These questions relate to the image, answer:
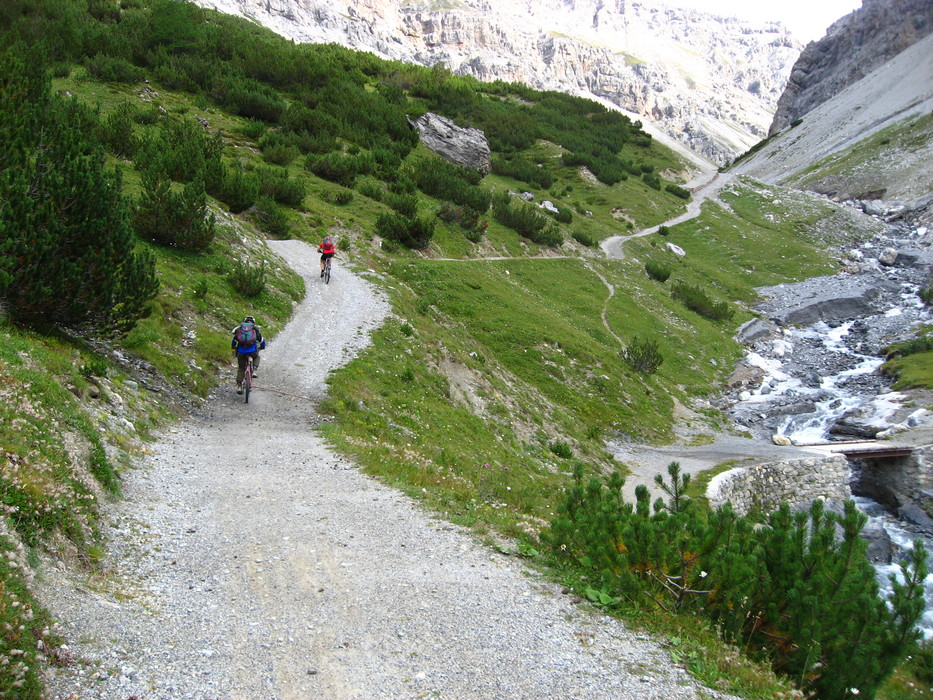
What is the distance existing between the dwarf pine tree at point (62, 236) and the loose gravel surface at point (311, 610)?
4029 mm

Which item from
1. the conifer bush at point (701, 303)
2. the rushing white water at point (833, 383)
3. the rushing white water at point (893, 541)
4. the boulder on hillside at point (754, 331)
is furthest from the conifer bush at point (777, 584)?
the conifer bush at point (701, 303)

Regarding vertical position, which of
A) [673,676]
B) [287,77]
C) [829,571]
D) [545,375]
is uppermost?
[287,77]

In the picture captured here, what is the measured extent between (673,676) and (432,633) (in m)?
2.42

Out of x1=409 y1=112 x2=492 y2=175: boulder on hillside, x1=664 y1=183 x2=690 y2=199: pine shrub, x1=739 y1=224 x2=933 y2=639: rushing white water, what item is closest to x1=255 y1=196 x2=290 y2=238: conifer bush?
x1=739 y1=224 x2=933 y2=639: rushing white water

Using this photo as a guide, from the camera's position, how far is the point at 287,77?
2157 inches

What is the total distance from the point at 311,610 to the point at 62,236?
32.0ft

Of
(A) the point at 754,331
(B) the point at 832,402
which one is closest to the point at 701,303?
(A) the point at 754,331

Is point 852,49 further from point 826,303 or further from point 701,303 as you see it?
point 701,303

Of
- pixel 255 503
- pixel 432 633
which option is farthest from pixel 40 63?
pixel 432 633

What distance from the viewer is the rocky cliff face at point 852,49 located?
115188 mm

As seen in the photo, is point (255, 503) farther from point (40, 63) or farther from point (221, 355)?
point (40, 63)

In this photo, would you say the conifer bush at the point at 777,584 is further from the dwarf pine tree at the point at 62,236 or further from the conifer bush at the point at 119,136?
the conifer bush at the point at 119,136

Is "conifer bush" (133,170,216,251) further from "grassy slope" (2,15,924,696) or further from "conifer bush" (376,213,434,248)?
"conifer bush" (376,213,434,248)

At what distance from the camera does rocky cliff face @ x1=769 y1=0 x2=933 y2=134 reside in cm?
11519
